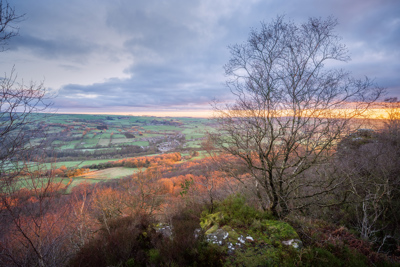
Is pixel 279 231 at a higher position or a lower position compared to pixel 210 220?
higher

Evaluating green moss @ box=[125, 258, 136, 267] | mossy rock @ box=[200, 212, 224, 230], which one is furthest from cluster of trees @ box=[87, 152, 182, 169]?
green moss @ box=[125, 258, 136, 267]

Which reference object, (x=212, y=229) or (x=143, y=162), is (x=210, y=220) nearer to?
(x=212, y=229)

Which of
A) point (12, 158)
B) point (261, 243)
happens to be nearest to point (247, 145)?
point (261, 243)

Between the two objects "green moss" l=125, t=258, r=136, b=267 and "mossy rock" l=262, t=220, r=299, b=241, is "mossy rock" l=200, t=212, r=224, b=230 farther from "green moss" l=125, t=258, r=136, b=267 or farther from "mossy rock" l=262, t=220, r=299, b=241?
"green moss" l=125, t=258, r=136, b=267

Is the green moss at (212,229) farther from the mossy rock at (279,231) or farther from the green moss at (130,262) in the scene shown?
the green moss at (130,262)

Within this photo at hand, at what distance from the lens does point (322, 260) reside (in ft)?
10.4

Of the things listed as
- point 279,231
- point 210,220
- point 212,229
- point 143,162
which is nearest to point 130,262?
point 212,229

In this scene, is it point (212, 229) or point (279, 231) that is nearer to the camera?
point (279, 231)

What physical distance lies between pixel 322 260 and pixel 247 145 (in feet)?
10.6

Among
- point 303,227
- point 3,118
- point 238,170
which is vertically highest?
point 3,118

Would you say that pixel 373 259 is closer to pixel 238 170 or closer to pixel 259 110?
pixel 238 170

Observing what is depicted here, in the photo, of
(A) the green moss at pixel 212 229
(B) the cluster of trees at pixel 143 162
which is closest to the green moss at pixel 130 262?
(A) the green moss at pixel 212 229

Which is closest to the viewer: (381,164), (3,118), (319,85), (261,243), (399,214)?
(261,243)

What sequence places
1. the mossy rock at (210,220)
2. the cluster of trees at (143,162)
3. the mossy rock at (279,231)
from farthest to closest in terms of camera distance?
the cluster of trees at (143,162), the mossy rock at (210,220), the mossy rock at (279,231)
